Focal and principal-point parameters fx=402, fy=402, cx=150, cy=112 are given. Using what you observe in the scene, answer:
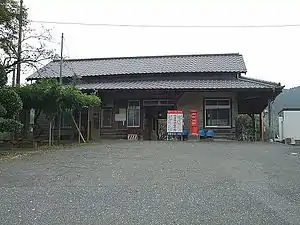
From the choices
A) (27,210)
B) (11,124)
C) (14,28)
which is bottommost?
(27,210)

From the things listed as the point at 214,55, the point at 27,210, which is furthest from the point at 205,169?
the point at 214,55

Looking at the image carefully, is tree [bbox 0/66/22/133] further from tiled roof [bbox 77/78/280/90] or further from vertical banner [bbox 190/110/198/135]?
vertical banner [bbox 190/110/198/135]

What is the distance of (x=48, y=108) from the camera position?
58.2ft

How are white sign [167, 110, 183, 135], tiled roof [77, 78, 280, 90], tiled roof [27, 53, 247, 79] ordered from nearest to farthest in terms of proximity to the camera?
white sign [167, 110, 183, 135]
tiled roof [77, 78, 280, 90]
tiled roof [27, 53, 247, 79]

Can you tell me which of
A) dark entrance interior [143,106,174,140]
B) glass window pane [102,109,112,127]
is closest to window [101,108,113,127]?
glass window pane [102,109,112,127]

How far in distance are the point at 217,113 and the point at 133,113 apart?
4.87 meters

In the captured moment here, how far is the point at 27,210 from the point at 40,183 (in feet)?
6.95

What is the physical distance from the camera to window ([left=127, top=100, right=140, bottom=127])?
23.5 metres

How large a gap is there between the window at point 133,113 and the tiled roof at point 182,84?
1.15 meters

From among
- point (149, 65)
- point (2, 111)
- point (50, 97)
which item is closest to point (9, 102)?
point (2, 111)

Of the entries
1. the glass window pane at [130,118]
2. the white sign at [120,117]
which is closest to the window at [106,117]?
the white sign at [120,117]

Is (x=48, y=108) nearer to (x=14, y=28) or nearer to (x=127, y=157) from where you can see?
(x=14, y=28)

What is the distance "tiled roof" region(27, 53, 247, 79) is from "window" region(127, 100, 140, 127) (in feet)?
7.66

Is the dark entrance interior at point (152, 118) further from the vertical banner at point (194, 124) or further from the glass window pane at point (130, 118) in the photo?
the vertical banner at point (194, 124)
